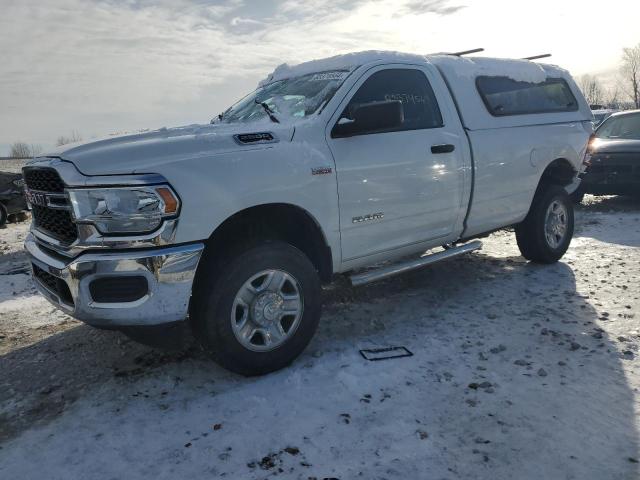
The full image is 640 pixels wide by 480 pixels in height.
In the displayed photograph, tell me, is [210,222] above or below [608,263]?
above

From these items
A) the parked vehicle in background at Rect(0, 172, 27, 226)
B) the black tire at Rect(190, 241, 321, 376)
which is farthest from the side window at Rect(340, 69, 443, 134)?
the parked vehicle in background at Rect(0, 172, 27, 226)

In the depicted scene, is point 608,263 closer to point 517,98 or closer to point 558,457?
point 517,98

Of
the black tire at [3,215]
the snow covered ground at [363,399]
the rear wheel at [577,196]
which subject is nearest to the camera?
the snow covered ground at [363,399]

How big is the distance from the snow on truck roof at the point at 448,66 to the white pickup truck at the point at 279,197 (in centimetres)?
2

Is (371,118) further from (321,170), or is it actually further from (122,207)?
(122,207)

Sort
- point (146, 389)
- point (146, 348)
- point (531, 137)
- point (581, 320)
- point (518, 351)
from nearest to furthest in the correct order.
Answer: point (146, 389)
point (518, 351)
point (146, 348)
point (581, 320)
point (531, 137)

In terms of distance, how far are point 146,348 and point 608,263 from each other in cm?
487

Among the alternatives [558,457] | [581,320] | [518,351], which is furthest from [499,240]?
[558,457]

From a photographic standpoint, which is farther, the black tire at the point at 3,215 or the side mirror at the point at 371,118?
the black tire at the point at 3,215

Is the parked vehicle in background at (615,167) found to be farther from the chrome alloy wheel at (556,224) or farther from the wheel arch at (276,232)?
the wheel arch at (276,232)

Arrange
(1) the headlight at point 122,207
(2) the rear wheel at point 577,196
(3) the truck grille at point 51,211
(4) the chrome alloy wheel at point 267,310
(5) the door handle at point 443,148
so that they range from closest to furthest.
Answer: (1) the headlight at point 122,207 → (3) the truck grille at point 51,211 → (4) the chrome alloy wheel at point 267,310 → (5) the door handle at point 443,148 → (2) the rear wheel at point 577,196

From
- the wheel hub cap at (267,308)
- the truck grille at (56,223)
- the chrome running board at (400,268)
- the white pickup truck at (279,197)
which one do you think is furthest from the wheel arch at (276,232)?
the truck grille at (56,223)

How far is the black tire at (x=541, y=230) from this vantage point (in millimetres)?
5473

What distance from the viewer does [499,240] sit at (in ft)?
23.7
